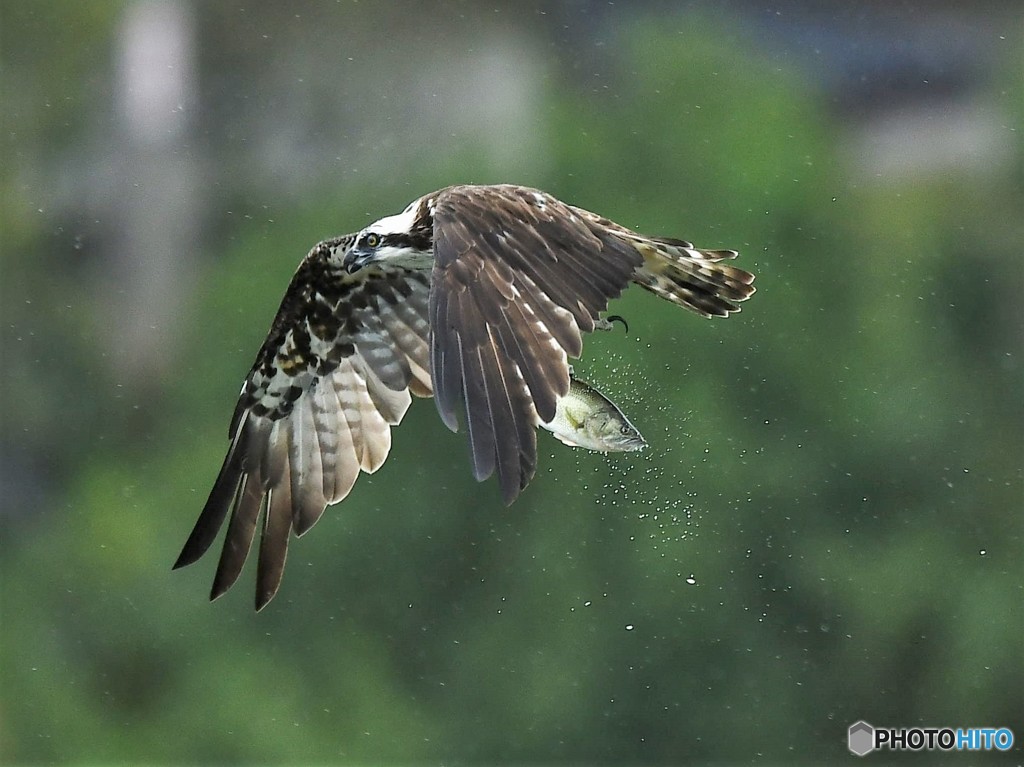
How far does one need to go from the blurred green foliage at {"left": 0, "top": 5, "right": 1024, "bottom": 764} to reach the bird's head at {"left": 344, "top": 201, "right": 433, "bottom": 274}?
10.9 meters

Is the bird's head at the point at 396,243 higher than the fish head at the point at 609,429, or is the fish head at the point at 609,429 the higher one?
the bird's head at the point at 396,243

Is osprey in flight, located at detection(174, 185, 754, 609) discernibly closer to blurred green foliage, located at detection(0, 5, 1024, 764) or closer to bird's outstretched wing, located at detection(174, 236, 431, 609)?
bird's outstretched wing, located at detection(174, 236, 431, 609)

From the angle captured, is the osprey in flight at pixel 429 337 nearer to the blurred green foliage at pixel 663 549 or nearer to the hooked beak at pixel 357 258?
the hooked beak at pixel 357 258

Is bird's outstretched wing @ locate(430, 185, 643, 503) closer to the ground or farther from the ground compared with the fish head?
farther from the ground

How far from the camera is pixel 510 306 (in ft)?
19.3

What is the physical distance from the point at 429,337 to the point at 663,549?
14.0 meters

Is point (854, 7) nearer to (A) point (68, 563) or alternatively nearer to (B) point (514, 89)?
(B) point (514, 89)

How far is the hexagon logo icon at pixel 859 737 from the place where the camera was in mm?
20141

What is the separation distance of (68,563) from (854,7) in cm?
1425

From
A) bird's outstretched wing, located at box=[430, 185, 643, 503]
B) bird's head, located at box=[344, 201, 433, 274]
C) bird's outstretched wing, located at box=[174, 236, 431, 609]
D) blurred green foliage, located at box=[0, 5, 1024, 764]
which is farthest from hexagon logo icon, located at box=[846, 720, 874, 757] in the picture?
bird's outstretched wing, located at box=[430, 185, 643, 503]

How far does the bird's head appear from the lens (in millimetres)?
6758

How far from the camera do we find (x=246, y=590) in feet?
67.6

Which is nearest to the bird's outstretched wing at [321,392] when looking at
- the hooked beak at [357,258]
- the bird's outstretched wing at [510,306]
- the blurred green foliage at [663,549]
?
the hooked beak at [357,258]

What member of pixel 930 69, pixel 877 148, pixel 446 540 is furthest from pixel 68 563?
pixel 930 69
